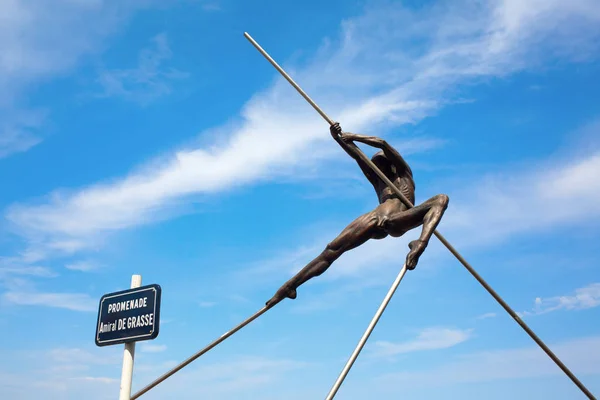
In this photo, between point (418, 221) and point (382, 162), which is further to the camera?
point (382, 162)

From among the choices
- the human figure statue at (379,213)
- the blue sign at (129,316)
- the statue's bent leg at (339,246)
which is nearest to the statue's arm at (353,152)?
the human figure statue at (379,213)

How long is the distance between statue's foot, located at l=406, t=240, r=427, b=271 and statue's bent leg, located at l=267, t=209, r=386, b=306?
91cm

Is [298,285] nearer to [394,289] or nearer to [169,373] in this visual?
[394,289]

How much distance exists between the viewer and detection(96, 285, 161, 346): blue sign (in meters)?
6.55

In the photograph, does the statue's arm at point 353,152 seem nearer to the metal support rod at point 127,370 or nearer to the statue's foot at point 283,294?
the statue's foot at point 283,294

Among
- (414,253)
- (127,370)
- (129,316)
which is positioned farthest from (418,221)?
(127,370)

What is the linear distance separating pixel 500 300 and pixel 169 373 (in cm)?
543

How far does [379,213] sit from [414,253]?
1.17 meters

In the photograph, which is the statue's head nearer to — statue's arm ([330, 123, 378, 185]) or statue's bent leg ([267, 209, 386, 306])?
statue's arm ([330, 123, 378, 185])

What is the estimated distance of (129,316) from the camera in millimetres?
6797

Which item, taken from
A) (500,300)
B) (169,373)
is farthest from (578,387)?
(169,373)

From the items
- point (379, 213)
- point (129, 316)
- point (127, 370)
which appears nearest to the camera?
point (129, 316)

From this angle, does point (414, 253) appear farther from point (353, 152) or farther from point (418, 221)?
point (353, 152)

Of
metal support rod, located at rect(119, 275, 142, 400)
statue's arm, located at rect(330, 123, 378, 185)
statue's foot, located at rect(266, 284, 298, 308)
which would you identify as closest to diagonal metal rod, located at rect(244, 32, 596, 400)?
statue's arm, located at rect(330, 123, 378, 185)
